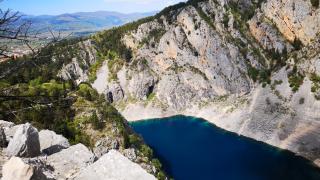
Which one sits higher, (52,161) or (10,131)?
(52,161)

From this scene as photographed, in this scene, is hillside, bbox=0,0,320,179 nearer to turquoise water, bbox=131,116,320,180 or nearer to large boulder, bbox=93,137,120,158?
large boulder, bbox=93,137,120,158

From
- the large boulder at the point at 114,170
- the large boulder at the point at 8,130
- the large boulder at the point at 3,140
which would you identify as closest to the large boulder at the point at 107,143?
the large boulder at the point at 8,130

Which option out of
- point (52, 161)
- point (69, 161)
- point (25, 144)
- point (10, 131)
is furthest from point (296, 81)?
point (25, 144)

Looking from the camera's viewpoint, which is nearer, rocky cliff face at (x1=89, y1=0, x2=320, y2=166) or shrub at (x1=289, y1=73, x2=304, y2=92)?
rocky cliff face at (x1=89, y1=0, x2=320, y2=166)

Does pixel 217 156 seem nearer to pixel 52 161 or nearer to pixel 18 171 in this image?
pixel 52 161

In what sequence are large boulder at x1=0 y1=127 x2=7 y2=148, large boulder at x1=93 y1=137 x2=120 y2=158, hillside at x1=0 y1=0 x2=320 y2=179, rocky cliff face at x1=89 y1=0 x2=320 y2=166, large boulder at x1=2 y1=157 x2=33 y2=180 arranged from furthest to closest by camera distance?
rocky cliff face at x1=89 y1=0 x2=320 y2=166 → hillside at x1=0 y1=0 x2=320 y2=179 → large boulder at x1=93 y1=137 x2=120 y2=158 → large boulder at x1=0 y1=127 x2=7 y2=148 → large boulder at x1=2 y1=157 x2=33 y2=180

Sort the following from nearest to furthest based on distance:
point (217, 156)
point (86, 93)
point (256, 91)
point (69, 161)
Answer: point (69, 161), point (86, 93), point (217, 156), point (256, 91)

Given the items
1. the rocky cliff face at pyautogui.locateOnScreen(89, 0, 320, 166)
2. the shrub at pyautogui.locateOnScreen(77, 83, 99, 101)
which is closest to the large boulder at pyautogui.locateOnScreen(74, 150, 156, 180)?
the shrub at pyautogui.locateOnScreen(77, 83, 99, 101)
